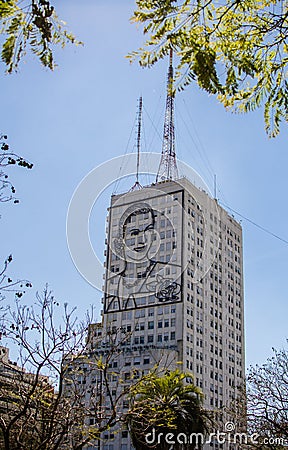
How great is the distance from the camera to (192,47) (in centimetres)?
407

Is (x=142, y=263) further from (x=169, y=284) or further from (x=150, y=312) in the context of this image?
(x=150, y=312)

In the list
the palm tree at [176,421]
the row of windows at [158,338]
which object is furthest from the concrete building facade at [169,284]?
the palm tree at [176,421]

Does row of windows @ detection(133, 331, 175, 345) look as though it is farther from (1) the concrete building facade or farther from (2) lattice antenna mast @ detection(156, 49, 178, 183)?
(2) lattice antenna mast @ detection(156, 49, 178, 183)

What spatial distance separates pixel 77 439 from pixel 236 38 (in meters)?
8.84

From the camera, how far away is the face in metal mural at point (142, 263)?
5250cm

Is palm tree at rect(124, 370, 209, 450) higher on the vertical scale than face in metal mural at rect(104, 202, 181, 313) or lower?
lower

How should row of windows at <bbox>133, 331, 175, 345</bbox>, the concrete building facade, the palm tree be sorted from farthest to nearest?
the concrete building facade < row of windows at <bbox>133, 331, 175, 345</bbox> < the palm tree

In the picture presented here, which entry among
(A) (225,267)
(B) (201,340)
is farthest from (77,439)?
(A) (225,267)

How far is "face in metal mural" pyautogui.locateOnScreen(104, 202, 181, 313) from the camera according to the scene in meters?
52.5

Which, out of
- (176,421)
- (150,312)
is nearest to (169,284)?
(150,312)

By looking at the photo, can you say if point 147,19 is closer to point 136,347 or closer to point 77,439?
point 77,439

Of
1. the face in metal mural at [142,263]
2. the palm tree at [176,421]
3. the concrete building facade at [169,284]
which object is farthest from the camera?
the face in metal mural at [142,263]

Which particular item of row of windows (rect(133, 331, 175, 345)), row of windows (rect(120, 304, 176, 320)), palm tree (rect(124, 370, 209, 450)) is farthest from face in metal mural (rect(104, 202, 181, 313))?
palm tree (rect(124, 370, 209, 450))

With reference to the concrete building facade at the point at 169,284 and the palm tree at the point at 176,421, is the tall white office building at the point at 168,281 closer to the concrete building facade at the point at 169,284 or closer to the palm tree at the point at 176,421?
the concrete building facade at the point at 169,284
